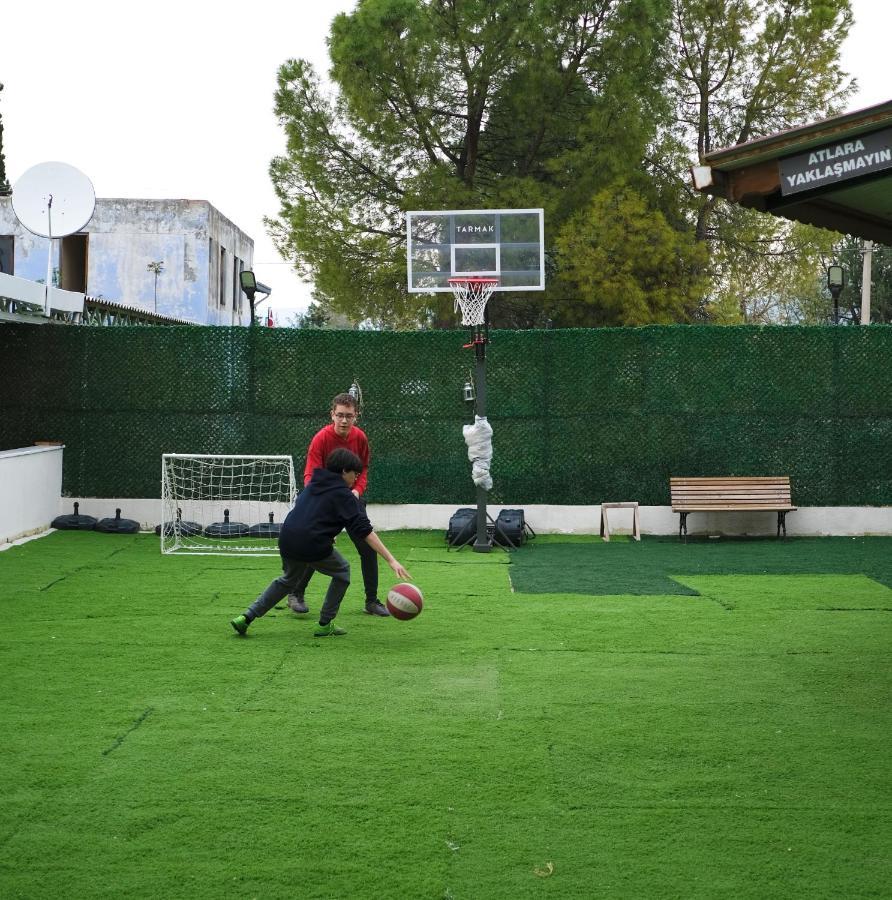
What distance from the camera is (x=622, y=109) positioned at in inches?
1019

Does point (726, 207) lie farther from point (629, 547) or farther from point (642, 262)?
point (629, 547)

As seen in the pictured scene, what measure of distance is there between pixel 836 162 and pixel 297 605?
5.44 meters

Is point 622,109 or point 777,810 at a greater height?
point 622,109

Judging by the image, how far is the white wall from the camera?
→ 13.6 metres

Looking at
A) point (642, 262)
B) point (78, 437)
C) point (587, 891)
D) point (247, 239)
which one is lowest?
point (587, 891)

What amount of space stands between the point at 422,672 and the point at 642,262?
20.3 m

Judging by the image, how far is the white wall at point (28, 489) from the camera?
44.7 ft

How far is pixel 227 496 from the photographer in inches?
610

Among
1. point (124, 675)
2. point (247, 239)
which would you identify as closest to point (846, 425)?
point (124, 675)

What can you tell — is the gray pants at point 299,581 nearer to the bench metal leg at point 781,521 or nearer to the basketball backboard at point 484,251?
the basketball backboard at point 484,251

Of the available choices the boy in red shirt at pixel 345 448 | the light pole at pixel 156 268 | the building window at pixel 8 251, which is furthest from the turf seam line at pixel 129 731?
the building window at pixel 8 251

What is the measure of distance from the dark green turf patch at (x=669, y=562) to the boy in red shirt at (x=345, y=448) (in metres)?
1.83

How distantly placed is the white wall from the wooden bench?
7569 millimetres

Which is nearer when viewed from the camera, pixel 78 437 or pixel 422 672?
pixel 422 672
